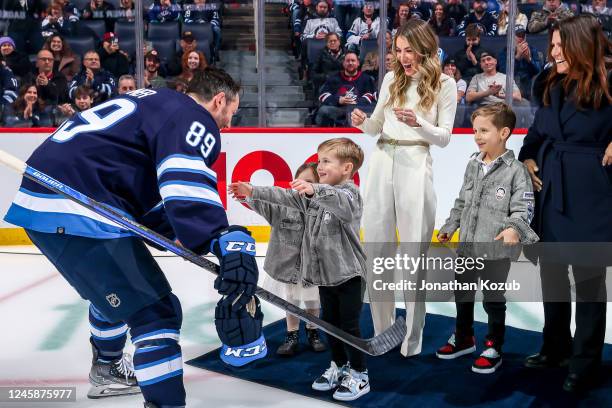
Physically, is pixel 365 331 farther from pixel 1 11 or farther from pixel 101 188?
pixel 1 11

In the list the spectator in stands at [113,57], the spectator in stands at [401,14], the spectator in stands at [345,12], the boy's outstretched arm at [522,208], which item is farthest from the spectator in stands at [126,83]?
the boy's outstretched arm at [522,208]

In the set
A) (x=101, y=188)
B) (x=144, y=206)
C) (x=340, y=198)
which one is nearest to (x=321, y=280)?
(x=340, y=198)

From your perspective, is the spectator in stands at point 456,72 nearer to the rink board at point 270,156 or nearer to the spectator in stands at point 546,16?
the rink board at point 270,156

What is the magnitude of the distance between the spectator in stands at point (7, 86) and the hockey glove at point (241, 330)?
Result: 4004mm

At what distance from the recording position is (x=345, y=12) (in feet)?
18.0

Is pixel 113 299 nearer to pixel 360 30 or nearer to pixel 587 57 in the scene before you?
pixel 587 57

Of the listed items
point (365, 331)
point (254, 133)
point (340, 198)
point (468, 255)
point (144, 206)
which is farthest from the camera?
point (254, 133)

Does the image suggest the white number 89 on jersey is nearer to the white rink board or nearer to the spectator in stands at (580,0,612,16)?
the white rink board

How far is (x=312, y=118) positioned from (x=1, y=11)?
2365 millimetres

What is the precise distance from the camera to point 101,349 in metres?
2.65

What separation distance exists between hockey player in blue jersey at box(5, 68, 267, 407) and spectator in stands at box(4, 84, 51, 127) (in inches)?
136

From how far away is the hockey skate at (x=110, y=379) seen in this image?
2.65 metres

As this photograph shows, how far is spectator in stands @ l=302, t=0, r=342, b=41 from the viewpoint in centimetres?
549

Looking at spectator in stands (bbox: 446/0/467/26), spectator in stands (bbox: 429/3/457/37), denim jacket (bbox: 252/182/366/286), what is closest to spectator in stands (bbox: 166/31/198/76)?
spectator in stands (bbox: 429/3/457/37)
